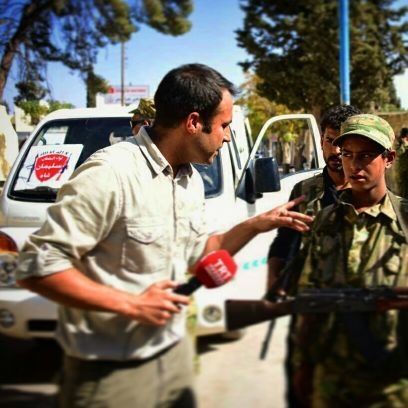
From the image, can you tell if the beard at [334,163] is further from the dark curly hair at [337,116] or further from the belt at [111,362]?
the belt at [111,362]

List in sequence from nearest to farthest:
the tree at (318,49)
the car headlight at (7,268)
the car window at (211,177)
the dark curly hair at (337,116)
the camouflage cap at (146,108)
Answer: the car headlight at (7,268)
the dark curly hair at (337,116)
the car window at (211,177)
the camouflage cap at (146,108)
the tree at (318,49)

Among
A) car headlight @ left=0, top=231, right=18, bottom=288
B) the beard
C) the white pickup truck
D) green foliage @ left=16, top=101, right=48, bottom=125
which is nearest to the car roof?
the white pickup truck

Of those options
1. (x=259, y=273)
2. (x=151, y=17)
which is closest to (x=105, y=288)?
(x=259, y=273)

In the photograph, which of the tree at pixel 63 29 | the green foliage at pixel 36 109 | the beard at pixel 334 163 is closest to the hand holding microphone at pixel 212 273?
the beard at pixel 334 163

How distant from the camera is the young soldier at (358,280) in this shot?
1.24 m

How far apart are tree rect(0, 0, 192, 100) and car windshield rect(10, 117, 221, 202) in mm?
3968

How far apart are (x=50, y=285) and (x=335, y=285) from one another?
660 millimetres

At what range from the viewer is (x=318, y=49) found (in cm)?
2594

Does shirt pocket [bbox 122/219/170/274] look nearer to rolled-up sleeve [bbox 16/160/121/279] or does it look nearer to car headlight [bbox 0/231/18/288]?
rolled-up sleeve [bbox 16/160/121/279]

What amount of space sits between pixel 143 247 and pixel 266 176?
175 cm

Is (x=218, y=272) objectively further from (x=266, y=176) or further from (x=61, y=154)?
(x=61, y=154)

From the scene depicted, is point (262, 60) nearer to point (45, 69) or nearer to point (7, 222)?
point (45, 69)

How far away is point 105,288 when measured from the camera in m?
1.21

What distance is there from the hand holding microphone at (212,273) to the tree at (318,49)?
25125 millimetres
